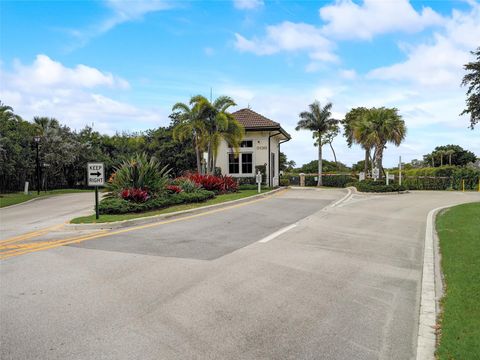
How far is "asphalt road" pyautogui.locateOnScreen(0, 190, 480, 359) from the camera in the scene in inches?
160

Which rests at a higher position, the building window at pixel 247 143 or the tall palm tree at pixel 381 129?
the tall palm tree at pixel 381 129

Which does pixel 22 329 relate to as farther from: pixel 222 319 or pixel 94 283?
pixel 222 319

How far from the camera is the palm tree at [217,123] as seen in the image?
Answer: 2461 centimetres

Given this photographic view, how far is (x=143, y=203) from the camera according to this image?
15195 millimetres

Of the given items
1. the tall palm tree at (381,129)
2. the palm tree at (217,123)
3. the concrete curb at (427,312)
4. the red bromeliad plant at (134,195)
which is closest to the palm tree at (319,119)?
the tall palm tree at (381,129)

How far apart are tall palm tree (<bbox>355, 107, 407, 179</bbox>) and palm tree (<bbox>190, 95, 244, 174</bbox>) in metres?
12.9

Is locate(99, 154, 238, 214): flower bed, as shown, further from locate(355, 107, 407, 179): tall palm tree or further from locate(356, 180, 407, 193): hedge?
locate(355, 107, 407, 179): tall palm tree

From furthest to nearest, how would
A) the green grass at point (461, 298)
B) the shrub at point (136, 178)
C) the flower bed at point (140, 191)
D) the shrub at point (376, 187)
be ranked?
the shrub at point (376, 187), the shrub at point (136, 178), the flower bed at point (140, 191), the green grass at point (461, 298)

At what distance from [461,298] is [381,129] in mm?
29774

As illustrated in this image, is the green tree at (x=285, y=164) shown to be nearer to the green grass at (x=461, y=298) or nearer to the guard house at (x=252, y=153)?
the guard house at (x=252, y=153)

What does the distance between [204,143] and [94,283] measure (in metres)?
19.6

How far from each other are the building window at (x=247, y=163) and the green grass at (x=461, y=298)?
21617 millimetres

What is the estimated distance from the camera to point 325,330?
4496 millimetres

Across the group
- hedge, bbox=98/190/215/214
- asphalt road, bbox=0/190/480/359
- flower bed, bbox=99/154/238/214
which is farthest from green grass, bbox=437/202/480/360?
flower bed, bbox=99/154/238/214
